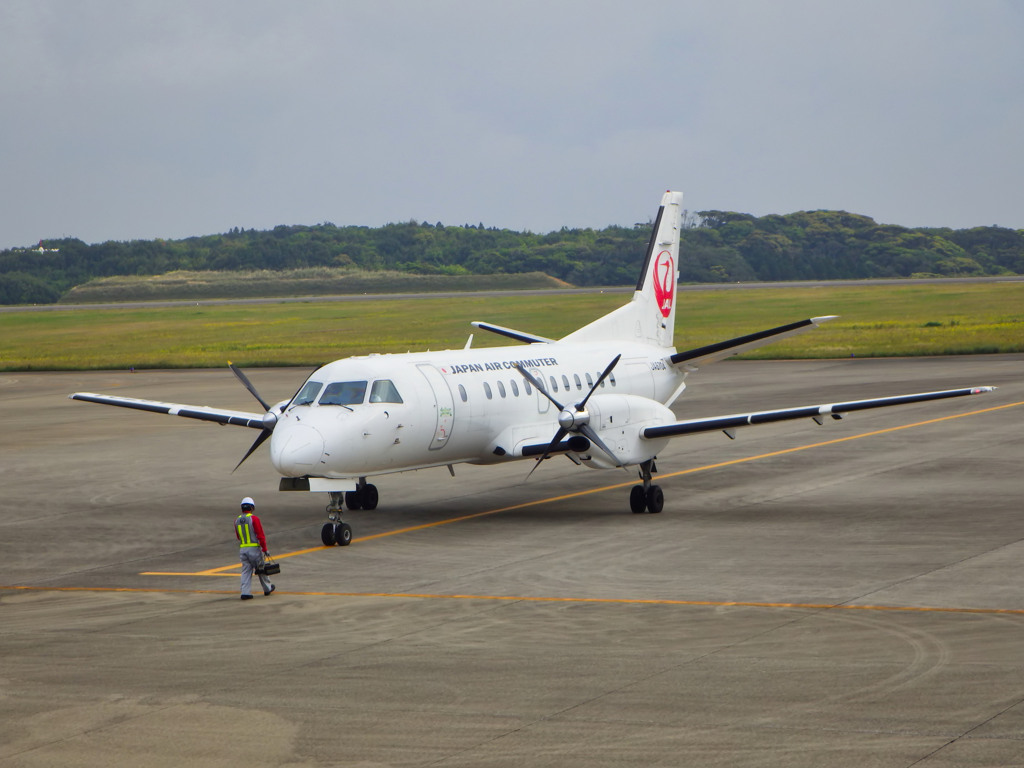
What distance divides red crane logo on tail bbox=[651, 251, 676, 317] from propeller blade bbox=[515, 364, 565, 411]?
619cm

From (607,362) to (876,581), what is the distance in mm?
10847

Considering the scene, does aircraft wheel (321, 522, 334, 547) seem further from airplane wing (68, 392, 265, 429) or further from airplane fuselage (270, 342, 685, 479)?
airplane wing (68, 392, 265, 429)

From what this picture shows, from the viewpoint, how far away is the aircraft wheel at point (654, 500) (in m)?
22.9

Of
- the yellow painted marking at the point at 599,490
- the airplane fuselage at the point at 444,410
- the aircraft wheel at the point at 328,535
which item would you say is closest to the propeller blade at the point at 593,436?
the airplane fuselage at the point at 444,410

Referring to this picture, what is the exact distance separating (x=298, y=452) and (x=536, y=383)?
568 centimetres

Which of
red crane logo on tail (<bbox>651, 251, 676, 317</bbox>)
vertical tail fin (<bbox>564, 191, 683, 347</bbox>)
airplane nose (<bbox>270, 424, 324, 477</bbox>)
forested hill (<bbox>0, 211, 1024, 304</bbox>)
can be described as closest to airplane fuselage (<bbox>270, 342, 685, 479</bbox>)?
airplane nose (<bbox>270, 424, 324, 477</bbox>)

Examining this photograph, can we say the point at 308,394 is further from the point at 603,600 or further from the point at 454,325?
the point at 454,325

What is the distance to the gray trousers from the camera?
54.4 feet

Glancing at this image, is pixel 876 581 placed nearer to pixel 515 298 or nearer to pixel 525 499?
pixel 525 499

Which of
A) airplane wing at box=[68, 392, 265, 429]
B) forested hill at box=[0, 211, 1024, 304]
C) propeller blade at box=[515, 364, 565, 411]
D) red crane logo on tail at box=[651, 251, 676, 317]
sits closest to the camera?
propeller blade at box=[515, 364, 565, 411]

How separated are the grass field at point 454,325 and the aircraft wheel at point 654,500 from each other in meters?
38.1

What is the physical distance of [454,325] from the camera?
275 ft

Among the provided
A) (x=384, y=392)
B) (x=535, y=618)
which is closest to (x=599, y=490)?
(x=384, y=392)

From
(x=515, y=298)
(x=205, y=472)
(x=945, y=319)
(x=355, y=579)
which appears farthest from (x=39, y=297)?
(x=355, y=579)
